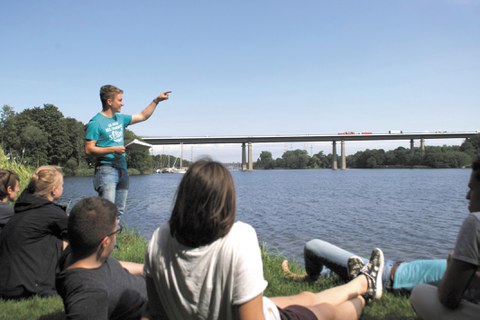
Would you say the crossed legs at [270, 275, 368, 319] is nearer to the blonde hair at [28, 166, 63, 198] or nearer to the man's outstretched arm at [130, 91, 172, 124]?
the blonde hair at [28, 166, 63, 198]

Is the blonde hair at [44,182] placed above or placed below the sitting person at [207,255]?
above

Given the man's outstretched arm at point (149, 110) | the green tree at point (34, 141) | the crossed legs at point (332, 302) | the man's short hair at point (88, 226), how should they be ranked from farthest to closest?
the green tree at point (34, 141), the man's outstretched arm at point (149, 110), the crossed legs at point (332, 302), the man's short hair at point (88, 226)

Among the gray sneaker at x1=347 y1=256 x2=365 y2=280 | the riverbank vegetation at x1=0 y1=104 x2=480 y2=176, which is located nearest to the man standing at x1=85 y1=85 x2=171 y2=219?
the gray sneaker at x1=347 y1=256 x2=365 y2=280

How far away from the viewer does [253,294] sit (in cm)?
188

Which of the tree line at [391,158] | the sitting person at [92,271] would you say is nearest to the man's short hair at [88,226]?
the sitting person at [92,271]

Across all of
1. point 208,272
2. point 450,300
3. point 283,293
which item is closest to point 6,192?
point 283,293

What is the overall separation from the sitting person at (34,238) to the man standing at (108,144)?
1.33 metres

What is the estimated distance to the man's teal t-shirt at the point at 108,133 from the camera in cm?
531

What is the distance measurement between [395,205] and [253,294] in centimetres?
2064

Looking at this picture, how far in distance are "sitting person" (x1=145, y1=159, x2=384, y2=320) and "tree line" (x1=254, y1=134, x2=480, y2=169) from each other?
74.7 meters

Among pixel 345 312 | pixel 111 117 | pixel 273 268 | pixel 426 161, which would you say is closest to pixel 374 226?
pixel 273 268

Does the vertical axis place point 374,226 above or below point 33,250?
below

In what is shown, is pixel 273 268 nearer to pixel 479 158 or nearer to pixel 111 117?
pixel 111 117

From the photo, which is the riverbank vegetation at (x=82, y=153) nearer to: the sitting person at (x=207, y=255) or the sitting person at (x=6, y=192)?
the sitting person at (x=6, y=192)
